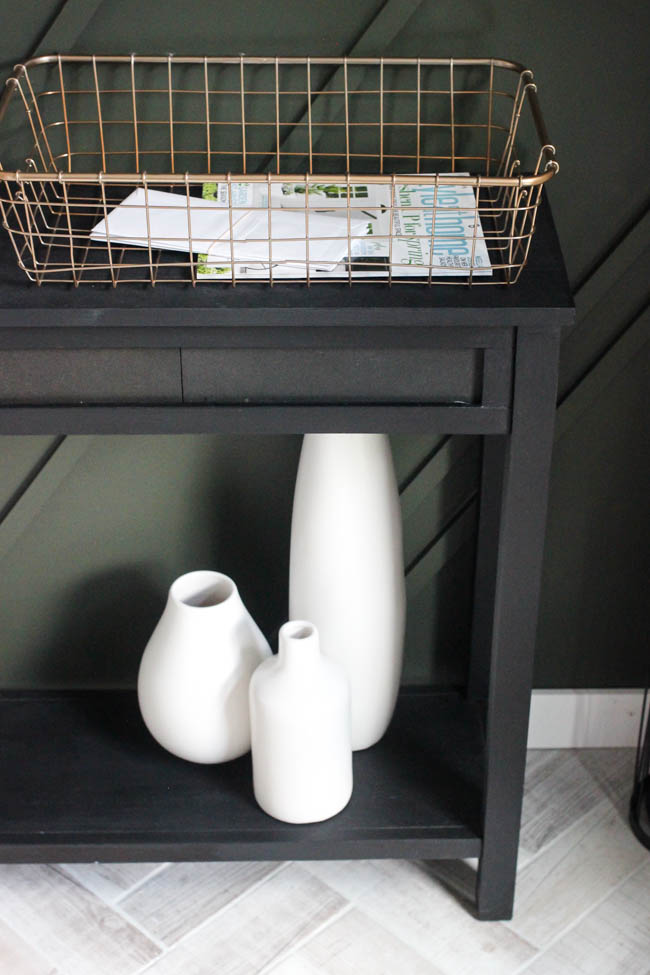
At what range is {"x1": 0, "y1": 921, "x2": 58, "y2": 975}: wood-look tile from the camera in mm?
1413

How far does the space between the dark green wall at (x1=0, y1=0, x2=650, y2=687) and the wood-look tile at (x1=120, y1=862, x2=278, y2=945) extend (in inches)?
11.7

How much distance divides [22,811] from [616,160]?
1.06m

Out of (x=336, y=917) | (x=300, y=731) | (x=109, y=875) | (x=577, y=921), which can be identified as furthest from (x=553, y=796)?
(x=109, y=875)

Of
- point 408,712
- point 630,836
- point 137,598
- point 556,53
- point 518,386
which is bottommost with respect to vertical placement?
point 630,836

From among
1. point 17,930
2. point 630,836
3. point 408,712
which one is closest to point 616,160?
point 408,712

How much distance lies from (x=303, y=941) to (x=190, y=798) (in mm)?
221

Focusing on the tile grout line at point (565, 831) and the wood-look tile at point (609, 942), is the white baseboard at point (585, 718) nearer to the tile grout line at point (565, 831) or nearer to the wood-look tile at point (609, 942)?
the tile grout line at point (565, 831)

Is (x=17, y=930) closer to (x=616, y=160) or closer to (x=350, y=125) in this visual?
(x=350, y=125)

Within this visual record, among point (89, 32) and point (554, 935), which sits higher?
point (89, 32)

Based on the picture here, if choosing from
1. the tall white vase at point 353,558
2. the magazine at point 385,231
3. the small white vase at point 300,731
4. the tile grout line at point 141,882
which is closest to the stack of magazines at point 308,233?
the magazine at point 385,231

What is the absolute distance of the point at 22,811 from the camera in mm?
1459

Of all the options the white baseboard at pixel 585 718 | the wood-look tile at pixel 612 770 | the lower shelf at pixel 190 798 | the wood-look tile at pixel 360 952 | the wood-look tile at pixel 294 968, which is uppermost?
the lower shelf at pixel 190 798

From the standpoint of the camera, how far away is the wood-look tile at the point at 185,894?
58.0 inches

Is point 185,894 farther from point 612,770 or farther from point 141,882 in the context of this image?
point 612,770
